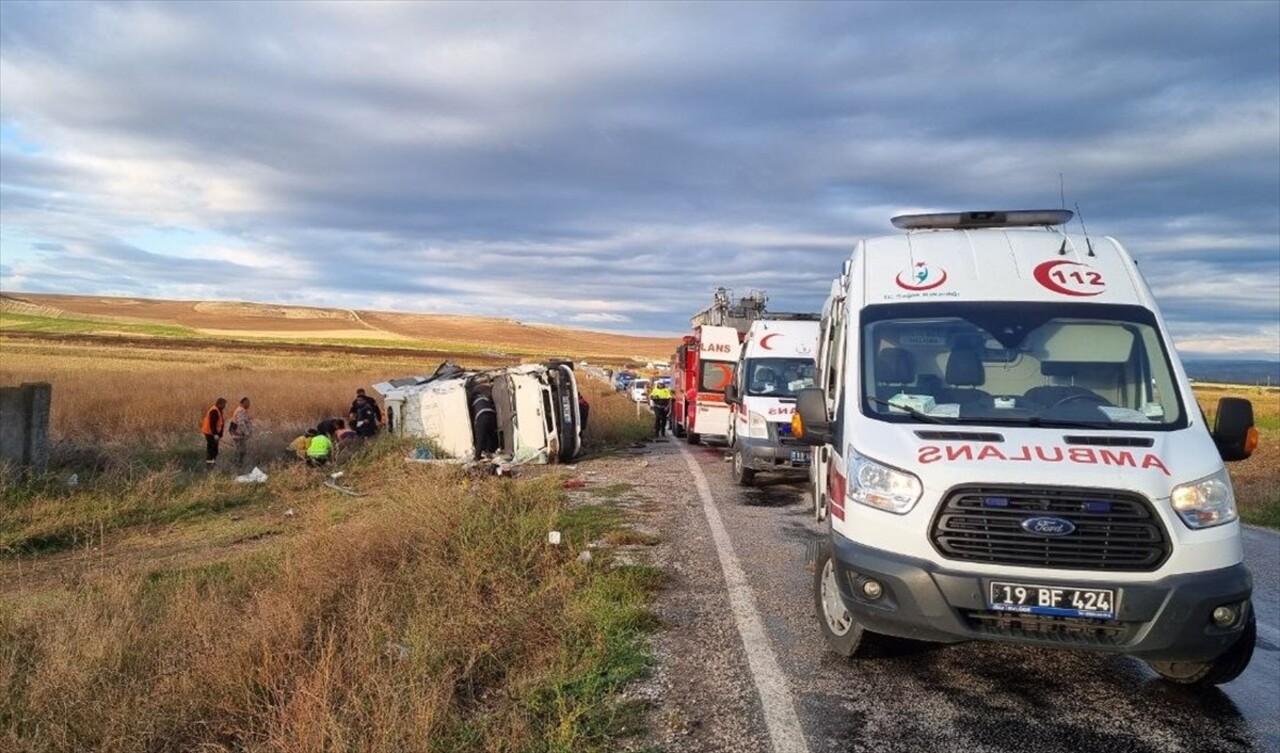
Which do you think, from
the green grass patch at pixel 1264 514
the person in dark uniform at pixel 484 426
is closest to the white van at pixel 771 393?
the person in dark uniform at pixel 484 426

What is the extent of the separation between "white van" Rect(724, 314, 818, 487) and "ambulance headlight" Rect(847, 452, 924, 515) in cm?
708

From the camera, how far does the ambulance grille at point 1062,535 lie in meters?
4.12

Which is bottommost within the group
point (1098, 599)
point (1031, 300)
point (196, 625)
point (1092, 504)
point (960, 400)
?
point (196, 625)

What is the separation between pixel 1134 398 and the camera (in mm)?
4965

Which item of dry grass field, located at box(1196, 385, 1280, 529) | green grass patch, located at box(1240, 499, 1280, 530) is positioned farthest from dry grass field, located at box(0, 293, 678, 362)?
green grass patch, located at box(1240, 499, 1280, 530)

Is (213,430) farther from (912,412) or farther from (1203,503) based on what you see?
(1203,503)

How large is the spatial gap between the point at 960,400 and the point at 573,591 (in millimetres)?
2958

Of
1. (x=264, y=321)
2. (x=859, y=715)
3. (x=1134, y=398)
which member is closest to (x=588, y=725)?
(x=859, y=715)

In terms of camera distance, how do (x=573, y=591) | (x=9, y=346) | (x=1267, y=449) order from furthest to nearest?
(x=9, y=346)
(x=1267, y=449)
(x=573, y=591)

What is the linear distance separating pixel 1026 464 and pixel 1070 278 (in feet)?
5.59

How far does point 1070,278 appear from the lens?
5406 millimetres

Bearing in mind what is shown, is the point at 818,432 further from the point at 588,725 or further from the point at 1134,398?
the point at 588,725

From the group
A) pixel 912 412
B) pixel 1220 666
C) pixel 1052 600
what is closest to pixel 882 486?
pixel 912 412

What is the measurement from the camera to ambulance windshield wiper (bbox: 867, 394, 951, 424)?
15.8 ft
